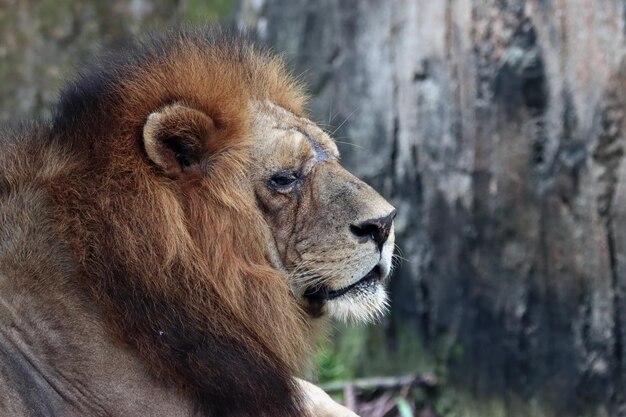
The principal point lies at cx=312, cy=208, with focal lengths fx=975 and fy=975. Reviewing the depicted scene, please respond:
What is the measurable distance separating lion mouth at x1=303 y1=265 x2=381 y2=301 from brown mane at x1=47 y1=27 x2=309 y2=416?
11cm

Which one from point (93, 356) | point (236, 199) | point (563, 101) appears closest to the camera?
point (93, 356)

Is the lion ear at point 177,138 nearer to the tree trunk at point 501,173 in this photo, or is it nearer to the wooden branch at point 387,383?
the tree trunk at point 501,173

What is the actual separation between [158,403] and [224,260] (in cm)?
59

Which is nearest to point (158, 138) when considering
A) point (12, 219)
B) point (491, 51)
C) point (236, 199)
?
point (236, 199)

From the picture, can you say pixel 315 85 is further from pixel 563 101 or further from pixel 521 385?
pixel 521 385

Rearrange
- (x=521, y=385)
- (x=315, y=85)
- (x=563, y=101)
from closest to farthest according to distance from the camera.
A: (x=563, y=101), (x=521, y=385), (x=315, y=85)

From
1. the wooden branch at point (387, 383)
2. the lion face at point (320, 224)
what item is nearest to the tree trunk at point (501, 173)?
the wooden branch at point (387, 383)

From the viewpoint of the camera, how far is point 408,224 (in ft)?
20.2

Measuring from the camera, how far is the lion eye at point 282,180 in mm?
3934

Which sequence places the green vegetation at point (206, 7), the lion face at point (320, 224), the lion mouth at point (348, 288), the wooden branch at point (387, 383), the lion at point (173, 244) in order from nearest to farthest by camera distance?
the lion at point (173, 244) < the lion face at point (320, 224) < the lion mouth at point (348, 288) < the wooden branch at point (387, 383) < the green vegetation at point (206, 7)

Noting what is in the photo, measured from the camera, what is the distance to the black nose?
12.5 ft

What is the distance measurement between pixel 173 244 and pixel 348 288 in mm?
749

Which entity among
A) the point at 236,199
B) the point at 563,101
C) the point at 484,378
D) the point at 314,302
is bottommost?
the point at 484,378

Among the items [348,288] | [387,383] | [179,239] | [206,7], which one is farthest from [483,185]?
[206,7]
